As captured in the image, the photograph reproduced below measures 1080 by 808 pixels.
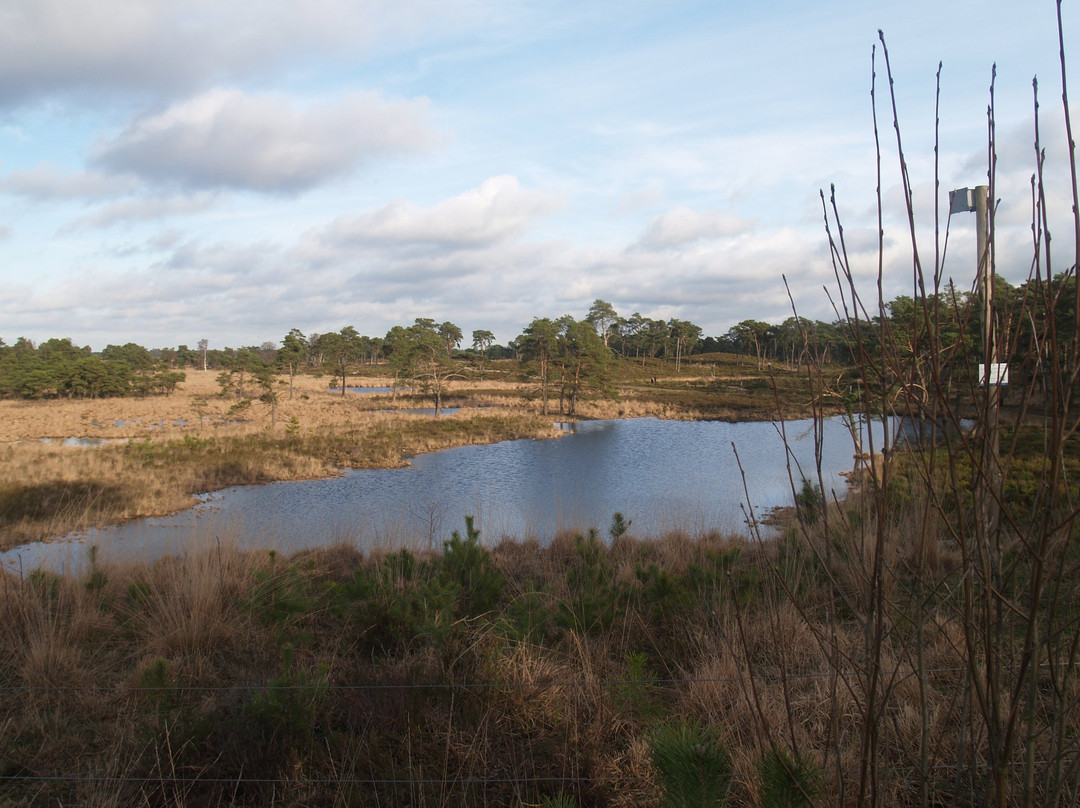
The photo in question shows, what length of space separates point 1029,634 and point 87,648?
4.36 meters

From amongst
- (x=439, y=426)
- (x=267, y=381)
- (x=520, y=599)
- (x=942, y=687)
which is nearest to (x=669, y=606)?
Answer: (x=520, y=599)

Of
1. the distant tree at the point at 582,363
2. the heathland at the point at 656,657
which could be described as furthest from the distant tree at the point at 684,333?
the heathland at the point at 656,657

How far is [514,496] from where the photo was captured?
1423 centimetres

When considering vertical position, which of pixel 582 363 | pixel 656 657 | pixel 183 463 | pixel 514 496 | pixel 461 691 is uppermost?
pixel 582 363

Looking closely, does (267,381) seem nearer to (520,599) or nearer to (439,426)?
(439,426)

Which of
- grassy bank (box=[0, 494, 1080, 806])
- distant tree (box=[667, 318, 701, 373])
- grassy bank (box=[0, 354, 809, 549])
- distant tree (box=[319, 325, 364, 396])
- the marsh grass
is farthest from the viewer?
distant tree (box=[667, 318, 701, 373])

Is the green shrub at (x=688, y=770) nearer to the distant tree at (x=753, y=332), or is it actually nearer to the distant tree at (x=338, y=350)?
the distant tree at (x=338, y=350)

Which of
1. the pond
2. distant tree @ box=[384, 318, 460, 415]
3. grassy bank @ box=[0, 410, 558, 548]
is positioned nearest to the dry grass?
grassy bank @ box=[0, 410, 558, 548]

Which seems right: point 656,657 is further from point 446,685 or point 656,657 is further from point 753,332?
point 753,332

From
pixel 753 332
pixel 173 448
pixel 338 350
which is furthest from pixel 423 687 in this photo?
pixel 753 332

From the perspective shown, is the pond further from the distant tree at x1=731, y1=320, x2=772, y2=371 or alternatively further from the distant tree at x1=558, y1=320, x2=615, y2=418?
the distant tree at x1=731, y1=320, x2=772, y2=371

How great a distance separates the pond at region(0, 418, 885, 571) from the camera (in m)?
8.13

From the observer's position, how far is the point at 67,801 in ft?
7.75

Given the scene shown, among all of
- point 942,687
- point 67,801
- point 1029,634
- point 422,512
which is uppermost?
point 1029,634
